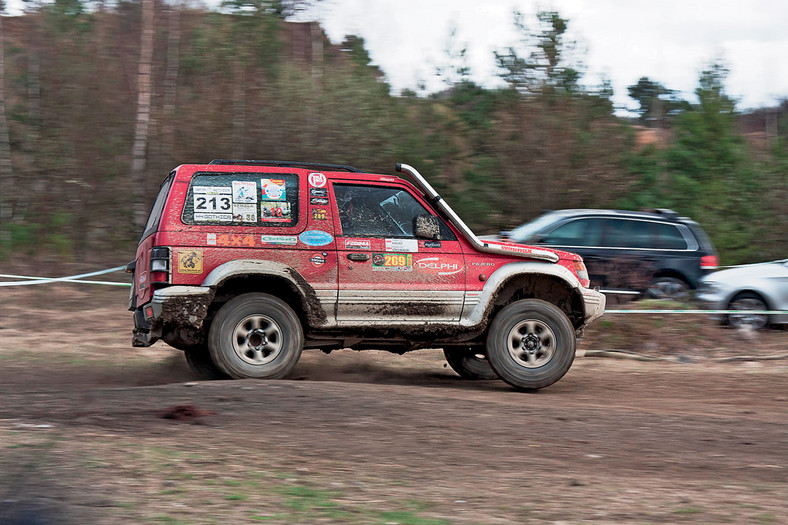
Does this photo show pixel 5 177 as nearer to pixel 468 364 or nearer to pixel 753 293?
pixel 468 364

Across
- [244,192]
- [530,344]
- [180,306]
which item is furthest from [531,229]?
[180,306]

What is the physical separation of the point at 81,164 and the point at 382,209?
1184cm

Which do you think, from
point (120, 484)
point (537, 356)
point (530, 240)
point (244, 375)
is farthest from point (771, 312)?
point (120, 484)

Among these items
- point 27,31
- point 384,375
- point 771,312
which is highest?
point 27,31

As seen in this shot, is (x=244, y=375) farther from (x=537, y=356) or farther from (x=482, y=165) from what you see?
(x=482, y=165)

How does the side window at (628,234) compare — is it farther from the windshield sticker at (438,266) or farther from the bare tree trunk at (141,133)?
the bare tree trunk at (141,133)

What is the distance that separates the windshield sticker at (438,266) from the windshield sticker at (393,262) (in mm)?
96

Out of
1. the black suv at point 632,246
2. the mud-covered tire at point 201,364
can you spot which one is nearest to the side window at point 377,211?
the mud-covered tire at point 201,364

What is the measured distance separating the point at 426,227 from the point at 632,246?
21.0 feet

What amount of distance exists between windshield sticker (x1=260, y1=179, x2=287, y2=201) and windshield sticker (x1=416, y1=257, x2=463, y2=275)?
1.37m

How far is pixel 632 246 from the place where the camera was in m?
13.0

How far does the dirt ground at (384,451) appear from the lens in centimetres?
396

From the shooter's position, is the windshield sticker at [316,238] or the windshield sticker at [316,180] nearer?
the windshield sticker at [316,238]

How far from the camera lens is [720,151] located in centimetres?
2138
